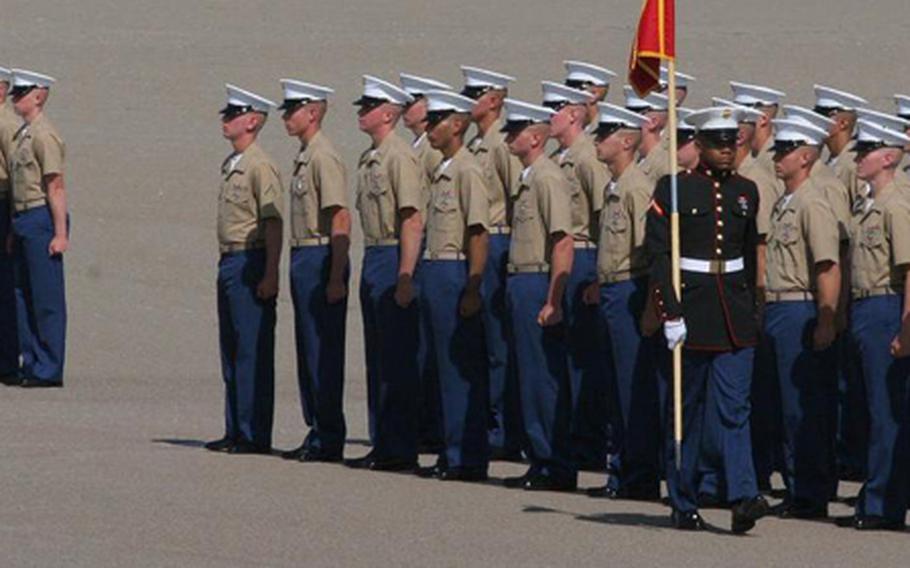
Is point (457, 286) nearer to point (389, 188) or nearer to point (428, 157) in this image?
point (389, 188)

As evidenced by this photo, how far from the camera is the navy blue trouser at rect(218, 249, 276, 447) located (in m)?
16.3

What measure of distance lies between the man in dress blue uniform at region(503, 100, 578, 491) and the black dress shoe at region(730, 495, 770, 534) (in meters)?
1.82

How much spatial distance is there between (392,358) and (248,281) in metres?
0.95

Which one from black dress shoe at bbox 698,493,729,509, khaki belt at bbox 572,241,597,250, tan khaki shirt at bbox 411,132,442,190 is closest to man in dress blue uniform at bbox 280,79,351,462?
tan khaki shirt at bbox 411,132,442,190

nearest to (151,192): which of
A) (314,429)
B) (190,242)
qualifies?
(190,242)

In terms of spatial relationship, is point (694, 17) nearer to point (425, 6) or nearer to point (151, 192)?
point (425, 6)

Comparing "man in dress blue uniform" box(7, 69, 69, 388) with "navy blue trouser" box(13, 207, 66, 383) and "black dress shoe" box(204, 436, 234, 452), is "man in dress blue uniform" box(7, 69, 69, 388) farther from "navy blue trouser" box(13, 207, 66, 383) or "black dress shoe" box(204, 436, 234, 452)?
"black dress shoe" box(204, 436, 234, 452)

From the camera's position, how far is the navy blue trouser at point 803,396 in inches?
560

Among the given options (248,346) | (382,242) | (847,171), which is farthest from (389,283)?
(847,171)

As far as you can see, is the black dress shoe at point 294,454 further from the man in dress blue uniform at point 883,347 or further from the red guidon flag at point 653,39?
the man in dress blue uniform at point 883,347

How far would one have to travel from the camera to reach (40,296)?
1892 centimetres

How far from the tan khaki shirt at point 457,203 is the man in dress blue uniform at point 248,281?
42.7 inches

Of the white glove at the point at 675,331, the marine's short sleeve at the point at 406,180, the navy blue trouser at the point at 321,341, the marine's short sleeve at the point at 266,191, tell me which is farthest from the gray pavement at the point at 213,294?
the marine's short sleeve at the point at 406,180

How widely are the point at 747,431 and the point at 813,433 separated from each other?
808mm
